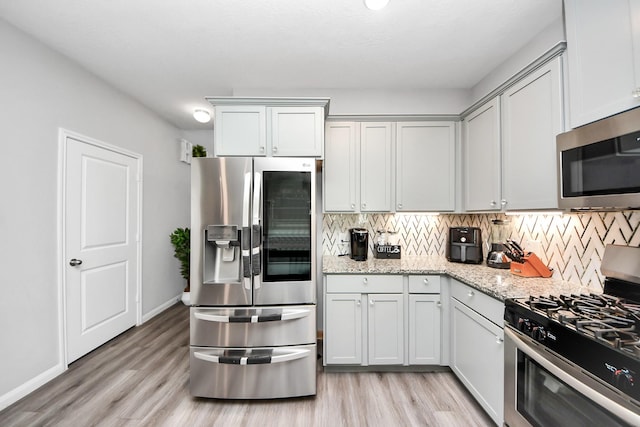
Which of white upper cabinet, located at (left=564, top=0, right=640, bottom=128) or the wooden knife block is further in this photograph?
the wooden knife block

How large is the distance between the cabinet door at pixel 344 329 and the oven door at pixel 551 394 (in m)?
1.08

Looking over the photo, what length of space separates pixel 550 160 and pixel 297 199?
→ 5.44 ft

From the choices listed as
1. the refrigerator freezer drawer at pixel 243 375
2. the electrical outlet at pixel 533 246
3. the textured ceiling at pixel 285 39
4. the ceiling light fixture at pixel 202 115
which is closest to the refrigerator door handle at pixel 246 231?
the refrigerator freezer drawer at pixel 243 375

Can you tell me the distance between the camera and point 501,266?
2281mm

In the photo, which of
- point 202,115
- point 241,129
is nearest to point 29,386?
point 241,129

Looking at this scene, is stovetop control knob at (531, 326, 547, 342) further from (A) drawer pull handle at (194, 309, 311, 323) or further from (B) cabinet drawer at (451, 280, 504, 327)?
(A) drawer pull handle at (194, 309, 311, 323)

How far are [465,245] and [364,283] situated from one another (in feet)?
3.49

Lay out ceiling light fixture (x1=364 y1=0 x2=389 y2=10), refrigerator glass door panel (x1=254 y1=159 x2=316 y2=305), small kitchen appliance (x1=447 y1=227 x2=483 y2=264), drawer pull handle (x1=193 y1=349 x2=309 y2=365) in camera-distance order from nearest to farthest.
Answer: ceiling light fixture (x1=364 y1=0 x2=389 y2=10), drawer pull handle (x1=193 y1=349 x2=309 y2=365), refrigerator glass door panel (x1=254 y1=159 x2=316 y2=305), small kitchen appliance (x1=447 y1=227 x2=483 y2=264)

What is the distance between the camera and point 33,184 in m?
2.10

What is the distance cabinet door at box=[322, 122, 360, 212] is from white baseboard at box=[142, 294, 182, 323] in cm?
274

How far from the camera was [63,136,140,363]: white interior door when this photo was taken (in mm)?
2432

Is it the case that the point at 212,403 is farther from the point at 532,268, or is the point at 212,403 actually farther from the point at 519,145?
the point at 519,145

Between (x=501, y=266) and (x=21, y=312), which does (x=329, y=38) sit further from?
(x=21, y=312)

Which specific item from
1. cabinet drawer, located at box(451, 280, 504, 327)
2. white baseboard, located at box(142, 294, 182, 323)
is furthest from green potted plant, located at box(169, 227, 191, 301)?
cabinet drawer, located at box(451, 280, 504, 327)
